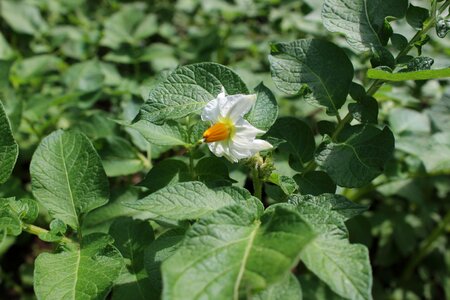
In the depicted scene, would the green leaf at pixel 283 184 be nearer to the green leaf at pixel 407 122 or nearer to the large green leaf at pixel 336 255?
the large green leaf at pixel 336 255

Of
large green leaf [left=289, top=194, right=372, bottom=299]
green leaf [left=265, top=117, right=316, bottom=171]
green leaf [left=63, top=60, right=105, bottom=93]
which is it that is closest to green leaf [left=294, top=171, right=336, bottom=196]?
green leaf [left=265, top=117, right=316, bottom=171]

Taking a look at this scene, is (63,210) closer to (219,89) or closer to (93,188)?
(93,188)

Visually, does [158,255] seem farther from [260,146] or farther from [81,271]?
[260,146]

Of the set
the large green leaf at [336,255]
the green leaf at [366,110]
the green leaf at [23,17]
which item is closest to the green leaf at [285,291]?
the large green leaf at [336,255]

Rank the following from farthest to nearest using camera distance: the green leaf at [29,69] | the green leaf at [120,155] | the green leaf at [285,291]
Answer: 1. the green leaf at [29,69]
2. the green leaf at [120,155]
3. the green leaf at [285,291]

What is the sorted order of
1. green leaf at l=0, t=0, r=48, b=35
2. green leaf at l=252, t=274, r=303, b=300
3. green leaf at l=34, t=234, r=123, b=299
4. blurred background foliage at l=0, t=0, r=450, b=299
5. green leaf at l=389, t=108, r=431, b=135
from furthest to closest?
green leaf at l=0, t=0, r=48, b=35, green leaf at l=389, t=108, r=431, b=135, blurred background foliage at l=0, t=0, r=450, b=299, green leaf at l=34, t=234, r=123, b=299, green leaf at l=252, t=274, r=303, b=300

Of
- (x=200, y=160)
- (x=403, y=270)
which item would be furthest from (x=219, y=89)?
(x=403, y=270)

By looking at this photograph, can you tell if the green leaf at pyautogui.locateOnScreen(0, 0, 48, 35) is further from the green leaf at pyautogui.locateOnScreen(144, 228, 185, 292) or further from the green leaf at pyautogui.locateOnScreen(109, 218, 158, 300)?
the green leaf at pyautogui.locateOnScreen(144, 228, 185, 292)
